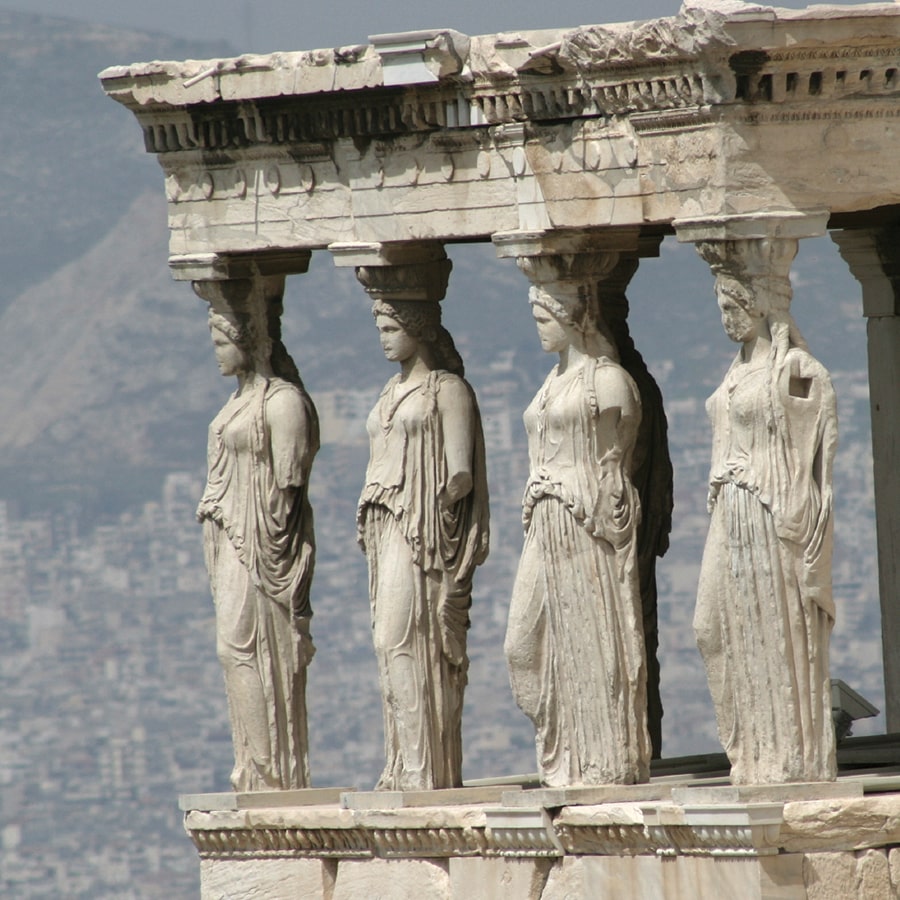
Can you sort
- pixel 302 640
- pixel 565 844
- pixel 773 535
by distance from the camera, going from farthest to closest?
pixel 302 640
pixel 565 844
pixel 773 535

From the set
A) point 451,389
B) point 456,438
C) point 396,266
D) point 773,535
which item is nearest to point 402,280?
point 396,266

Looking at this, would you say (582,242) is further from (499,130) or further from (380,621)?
(380,621)

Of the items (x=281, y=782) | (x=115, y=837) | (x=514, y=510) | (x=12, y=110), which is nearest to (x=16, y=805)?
(x=115, y=837)

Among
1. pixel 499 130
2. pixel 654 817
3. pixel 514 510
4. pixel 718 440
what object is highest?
pixel 514 510

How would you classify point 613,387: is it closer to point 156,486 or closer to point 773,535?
point 773,535

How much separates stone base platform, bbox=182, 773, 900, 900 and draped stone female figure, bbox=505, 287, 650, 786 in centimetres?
34

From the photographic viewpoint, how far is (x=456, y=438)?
29.8 meters

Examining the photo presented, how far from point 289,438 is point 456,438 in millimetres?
1328

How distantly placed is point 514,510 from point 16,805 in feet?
28.1

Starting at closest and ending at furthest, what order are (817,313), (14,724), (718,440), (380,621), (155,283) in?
(718,440)
(380,621)
(817,313)
(14,724)
(155,283)

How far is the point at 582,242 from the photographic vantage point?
28.8 metres

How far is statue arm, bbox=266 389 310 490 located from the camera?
3072 centimetres

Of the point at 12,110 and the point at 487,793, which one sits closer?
the point at 487,793

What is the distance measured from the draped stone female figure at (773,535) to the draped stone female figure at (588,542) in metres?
1.15
